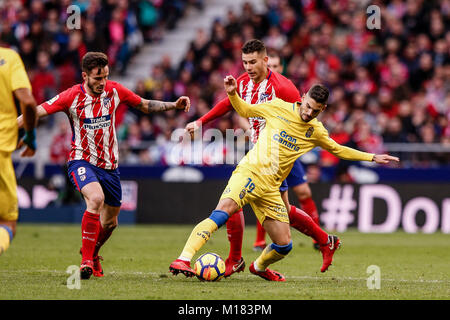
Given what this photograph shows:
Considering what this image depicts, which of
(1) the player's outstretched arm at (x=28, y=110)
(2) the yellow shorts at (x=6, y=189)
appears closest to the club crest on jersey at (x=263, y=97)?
(1) the player's outstretched arm at (x=28, y=110)

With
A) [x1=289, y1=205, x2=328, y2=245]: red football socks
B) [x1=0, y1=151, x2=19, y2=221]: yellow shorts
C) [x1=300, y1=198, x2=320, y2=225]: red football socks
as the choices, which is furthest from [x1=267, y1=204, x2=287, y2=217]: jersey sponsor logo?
[x1=300, y1=198, x2=320, y2=225]: red football socks

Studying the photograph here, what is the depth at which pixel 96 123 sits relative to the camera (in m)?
9.12

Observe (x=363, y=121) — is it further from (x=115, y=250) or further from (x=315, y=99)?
(x=315, y=99)

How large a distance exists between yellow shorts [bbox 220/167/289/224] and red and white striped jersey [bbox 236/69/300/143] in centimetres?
136

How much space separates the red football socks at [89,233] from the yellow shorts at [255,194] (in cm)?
148

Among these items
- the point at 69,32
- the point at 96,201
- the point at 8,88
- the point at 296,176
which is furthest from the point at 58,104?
the point at 69,32

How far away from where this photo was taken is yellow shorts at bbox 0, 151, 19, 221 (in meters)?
6.99

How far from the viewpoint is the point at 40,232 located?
52.3ft

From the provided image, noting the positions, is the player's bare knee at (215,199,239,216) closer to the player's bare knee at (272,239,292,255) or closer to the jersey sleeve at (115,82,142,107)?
the player's bare knee at (272,239,292,255)

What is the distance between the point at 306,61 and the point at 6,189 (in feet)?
47.4

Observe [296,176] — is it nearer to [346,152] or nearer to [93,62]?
[346,152]

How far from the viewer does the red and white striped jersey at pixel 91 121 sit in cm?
902

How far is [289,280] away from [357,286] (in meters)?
0.87

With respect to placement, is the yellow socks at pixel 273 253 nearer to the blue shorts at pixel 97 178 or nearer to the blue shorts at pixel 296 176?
the blue shorts at pixel 97 178
